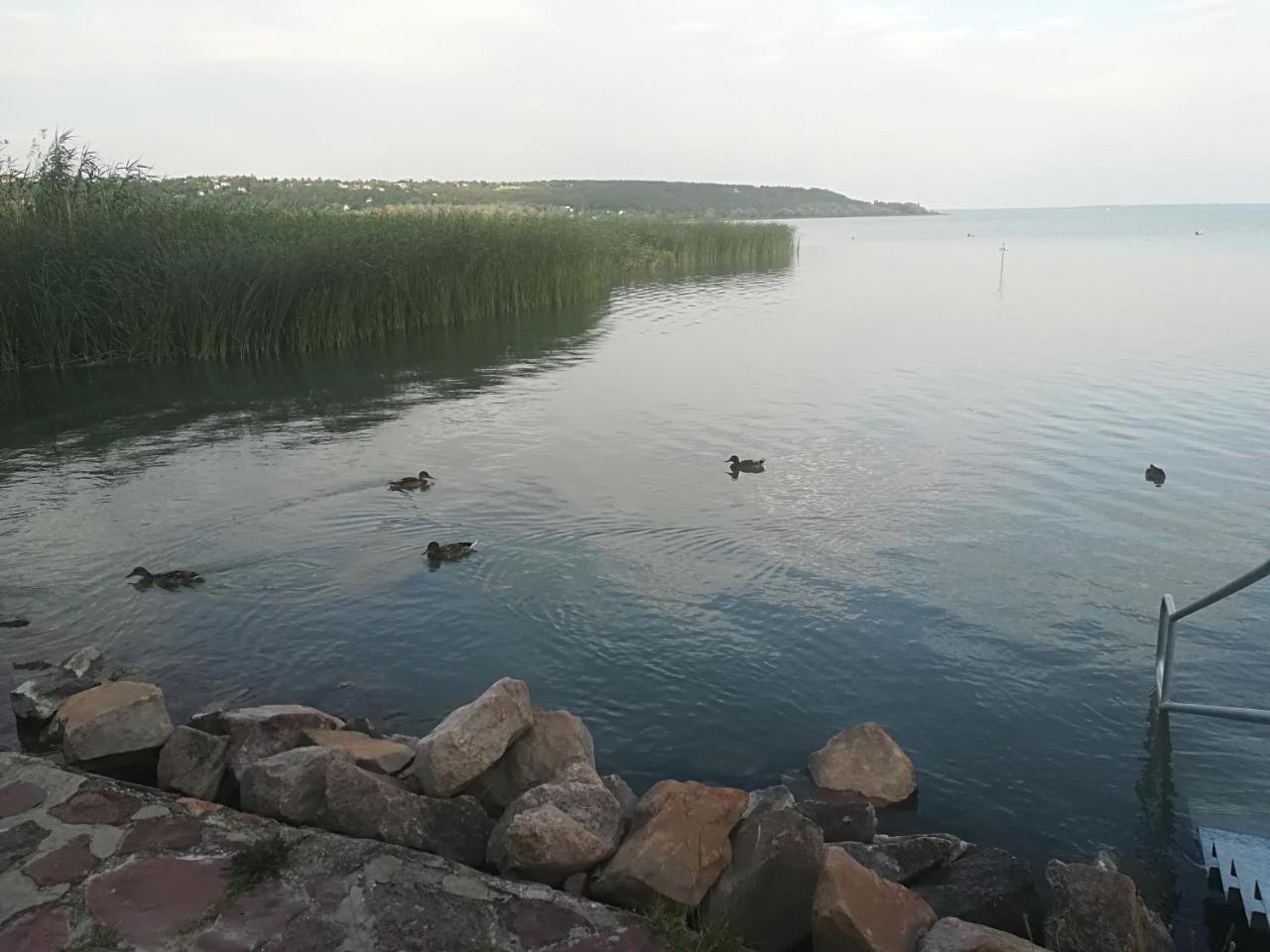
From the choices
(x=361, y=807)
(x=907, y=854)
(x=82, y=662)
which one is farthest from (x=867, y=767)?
(x=82, y=662)

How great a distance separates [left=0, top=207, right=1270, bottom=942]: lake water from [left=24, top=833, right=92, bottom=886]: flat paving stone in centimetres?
234

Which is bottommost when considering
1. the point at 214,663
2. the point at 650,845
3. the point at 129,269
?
the point at 214,663

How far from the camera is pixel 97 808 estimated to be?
397 cm

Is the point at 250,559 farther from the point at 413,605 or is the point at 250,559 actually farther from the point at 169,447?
the point at 169,447

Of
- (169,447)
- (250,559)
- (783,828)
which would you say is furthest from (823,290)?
(783,828)

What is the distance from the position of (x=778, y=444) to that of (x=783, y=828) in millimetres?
9389

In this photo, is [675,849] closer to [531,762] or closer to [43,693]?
[531,762]

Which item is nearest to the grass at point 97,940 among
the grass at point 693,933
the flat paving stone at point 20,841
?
the flat paving stone at point 20,841

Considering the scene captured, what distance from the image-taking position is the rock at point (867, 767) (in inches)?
204

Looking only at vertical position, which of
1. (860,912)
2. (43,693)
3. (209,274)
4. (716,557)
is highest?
(209,274)

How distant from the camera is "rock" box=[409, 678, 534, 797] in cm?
452

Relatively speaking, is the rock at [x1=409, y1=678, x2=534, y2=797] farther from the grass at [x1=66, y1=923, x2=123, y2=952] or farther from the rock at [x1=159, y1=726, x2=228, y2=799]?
the grass at [x1=66, y1=923, x2=123, y2=952]

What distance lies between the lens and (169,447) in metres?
12.8

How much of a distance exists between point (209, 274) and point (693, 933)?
1756 centimetres
